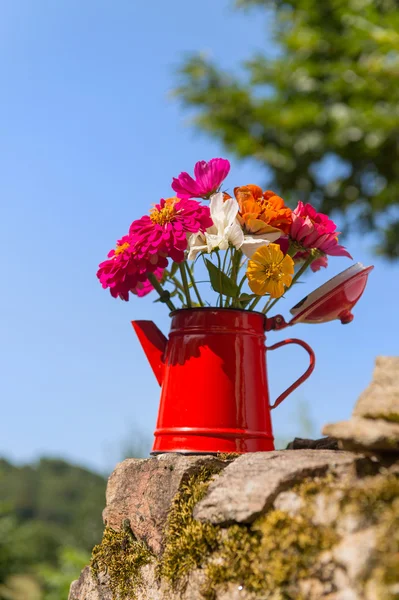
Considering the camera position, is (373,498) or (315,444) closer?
(373,498)

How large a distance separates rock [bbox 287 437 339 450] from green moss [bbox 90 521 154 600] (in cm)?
45

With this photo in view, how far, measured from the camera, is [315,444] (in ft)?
4.83

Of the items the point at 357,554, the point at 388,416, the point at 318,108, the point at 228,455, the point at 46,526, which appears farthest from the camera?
the point at 46,526

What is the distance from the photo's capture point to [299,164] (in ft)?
19.2

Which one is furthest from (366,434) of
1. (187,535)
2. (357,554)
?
(187,535)

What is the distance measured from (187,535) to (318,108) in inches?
201

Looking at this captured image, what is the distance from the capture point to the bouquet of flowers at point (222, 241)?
1.36m

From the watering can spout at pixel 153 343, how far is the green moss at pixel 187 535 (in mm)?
369

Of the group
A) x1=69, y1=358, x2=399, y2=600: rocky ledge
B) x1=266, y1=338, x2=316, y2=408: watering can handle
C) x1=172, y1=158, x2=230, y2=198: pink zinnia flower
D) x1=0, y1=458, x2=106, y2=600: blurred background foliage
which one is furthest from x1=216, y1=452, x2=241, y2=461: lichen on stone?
x1=0, y1=458, x2=106, y2=600: blurred background foliage

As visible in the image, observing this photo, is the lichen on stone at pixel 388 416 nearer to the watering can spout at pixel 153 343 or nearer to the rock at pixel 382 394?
the rock at pixel 382 394

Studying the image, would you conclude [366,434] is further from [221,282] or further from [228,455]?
[221,282]

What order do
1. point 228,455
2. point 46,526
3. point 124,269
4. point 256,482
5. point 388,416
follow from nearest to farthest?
point 388,416
point 256,482
point 228,455
point 124,269
point 46,526

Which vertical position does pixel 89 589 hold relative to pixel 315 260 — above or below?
below

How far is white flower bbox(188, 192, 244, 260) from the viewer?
1345mm
